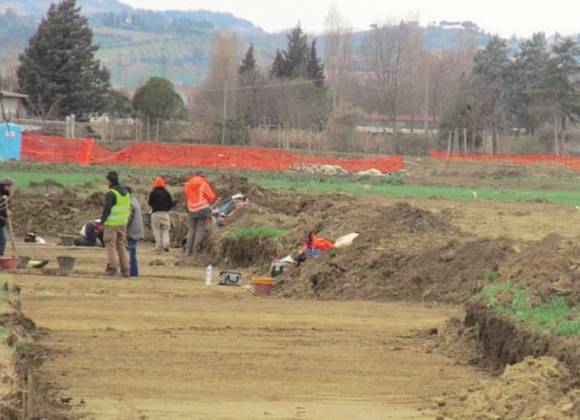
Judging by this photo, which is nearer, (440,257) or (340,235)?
(440,257)

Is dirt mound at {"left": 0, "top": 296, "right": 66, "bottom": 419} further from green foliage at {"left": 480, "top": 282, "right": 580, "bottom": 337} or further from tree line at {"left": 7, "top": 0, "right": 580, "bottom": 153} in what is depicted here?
tree line at {"left": 7, "top": 0, "right": 580, "bottom": 153}

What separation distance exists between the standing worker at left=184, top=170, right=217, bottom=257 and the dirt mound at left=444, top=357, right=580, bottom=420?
14.9 meters

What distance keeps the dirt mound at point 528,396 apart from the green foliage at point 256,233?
46.5 feet

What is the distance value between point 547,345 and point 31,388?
5212 millimetres

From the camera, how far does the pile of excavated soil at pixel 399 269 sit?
63.1 ft

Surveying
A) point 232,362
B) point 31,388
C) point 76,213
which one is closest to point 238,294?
point 232,362

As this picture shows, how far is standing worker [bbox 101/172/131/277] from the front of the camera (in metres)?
21.3

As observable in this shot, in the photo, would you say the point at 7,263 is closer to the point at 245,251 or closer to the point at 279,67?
the point at 245,251

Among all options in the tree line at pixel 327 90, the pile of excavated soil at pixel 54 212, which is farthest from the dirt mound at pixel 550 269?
the tree line at pixel 327 90

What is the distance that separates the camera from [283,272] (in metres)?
21.3

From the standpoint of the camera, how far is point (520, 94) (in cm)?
10294

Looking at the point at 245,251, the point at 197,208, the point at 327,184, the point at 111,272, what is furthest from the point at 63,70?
the point at 111,272

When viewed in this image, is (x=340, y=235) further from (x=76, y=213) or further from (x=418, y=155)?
(x=418, y=155)

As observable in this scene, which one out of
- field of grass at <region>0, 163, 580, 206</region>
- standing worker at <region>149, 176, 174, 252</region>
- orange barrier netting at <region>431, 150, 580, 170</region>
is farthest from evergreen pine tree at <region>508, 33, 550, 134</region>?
standing worker at <region>149, 176, 174, 252</region>
